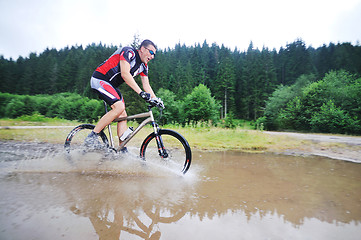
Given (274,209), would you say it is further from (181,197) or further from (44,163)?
(44,163)

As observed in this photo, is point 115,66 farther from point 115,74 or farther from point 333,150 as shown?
point 333,150

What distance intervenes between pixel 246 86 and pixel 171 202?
6025cm

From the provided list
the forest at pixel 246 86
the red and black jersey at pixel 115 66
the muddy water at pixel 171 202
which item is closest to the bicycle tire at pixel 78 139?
the muddy water at pixel 171 202

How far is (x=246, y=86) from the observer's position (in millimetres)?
Result: 57219

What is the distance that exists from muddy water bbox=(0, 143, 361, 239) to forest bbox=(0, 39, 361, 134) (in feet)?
67.0

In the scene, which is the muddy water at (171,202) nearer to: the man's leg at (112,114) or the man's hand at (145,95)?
the man's leg at (112,114)

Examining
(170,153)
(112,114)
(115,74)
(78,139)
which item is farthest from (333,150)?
(78,139)

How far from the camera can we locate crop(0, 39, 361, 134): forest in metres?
25.7

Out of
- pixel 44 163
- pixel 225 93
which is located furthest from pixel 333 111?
pixel 225 93

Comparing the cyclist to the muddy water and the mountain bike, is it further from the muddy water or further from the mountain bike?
the muddy water

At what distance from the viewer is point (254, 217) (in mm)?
1660

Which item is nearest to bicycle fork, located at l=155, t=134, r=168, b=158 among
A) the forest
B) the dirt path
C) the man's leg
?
the man's leg

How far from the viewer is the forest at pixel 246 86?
25742mm

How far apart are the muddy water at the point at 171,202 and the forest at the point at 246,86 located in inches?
804
